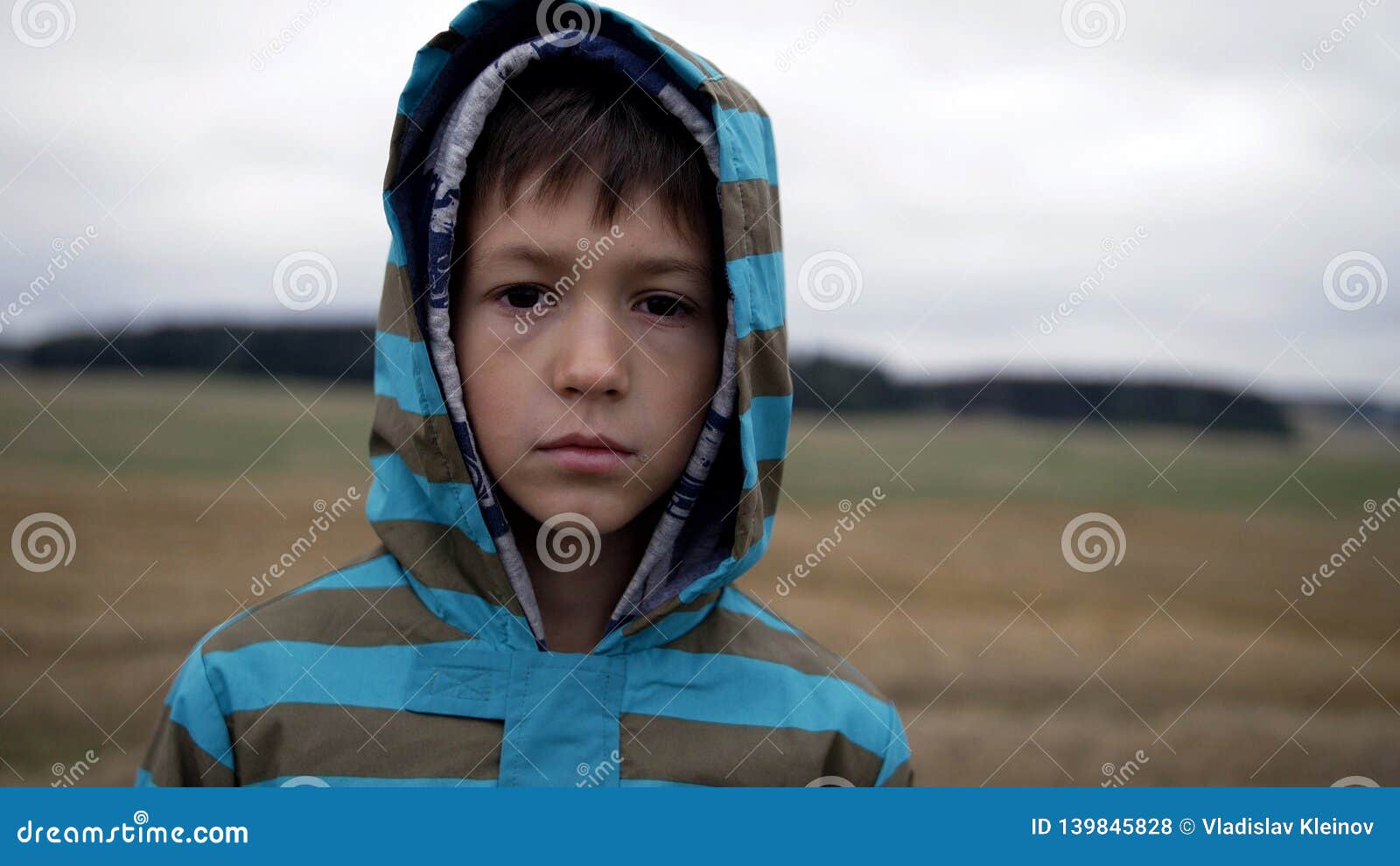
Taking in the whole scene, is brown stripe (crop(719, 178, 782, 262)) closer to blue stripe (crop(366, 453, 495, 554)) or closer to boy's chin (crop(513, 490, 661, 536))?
boy's chin (crop(513, 490, 661, 536))

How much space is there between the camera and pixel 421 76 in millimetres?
1173

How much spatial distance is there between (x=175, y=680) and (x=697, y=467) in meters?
0.65

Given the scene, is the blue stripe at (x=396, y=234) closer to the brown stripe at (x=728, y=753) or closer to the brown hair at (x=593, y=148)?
the brown hair at (x=593, y=148)

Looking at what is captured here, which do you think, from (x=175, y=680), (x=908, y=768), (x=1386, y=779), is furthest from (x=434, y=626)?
(x=1386, y=779)

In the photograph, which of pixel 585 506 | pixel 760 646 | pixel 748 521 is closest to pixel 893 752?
pixel 760 646

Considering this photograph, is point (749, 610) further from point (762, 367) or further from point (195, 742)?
point (195, 742)

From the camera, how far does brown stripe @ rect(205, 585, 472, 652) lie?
106 cm

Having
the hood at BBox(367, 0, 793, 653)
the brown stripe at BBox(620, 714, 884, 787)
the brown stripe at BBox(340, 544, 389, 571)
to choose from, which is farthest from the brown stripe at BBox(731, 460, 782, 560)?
the brown stripe at BBox(340, 544, 389, 571)

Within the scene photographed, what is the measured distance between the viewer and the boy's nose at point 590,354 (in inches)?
39.6

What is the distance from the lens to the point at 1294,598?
7.38 ft

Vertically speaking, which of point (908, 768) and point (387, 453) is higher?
point (387, 453)

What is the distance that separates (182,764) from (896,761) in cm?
83

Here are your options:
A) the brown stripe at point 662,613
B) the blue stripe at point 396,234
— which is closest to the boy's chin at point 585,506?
the brown stripe at point 662,613

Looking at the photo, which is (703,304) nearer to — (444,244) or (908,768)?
(444,244)
